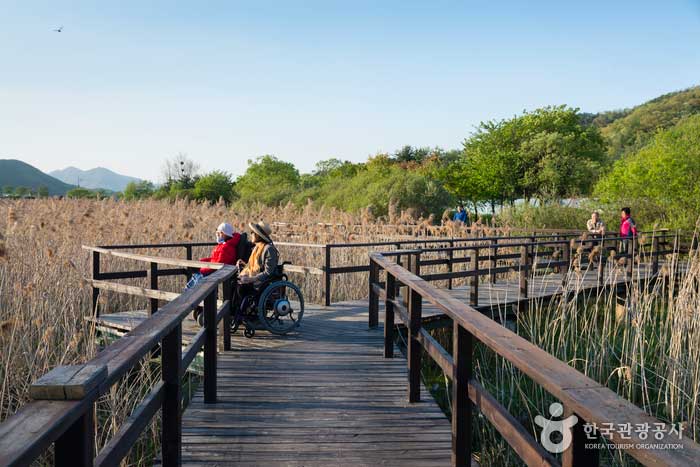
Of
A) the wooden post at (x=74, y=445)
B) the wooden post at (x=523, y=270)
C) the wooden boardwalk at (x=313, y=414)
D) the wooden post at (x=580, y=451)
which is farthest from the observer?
the wooden post at (x=523, y=270)

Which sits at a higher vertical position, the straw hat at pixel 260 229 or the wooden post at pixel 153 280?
the straw hat at pixel 260 229

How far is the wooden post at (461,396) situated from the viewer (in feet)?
9.73

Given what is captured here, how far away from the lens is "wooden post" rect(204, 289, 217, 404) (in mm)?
4145

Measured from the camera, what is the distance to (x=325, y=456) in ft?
11.2

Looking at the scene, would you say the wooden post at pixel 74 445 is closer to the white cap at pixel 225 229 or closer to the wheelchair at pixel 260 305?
the wheelchair at pixel 260 305

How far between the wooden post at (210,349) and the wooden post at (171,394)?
1.20 meters

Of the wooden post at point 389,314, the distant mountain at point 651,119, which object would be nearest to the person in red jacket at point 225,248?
the wooden post at point 389,314

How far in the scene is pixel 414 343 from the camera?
14.2 feet

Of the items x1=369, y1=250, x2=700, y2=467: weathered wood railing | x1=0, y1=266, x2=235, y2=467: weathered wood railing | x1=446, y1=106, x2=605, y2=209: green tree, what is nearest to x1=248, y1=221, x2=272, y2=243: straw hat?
x1=369, y1=250, x2=700, y2=467: weathered wood railing

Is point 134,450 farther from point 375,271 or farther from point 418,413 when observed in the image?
point 375,271

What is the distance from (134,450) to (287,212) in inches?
446

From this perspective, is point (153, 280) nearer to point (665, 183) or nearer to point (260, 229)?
point (260, 229)

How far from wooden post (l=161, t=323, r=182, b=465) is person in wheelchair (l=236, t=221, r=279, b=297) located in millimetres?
3174

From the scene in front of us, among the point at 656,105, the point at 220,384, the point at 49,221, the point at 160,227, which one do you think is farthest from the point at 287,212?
the point at 656,105
